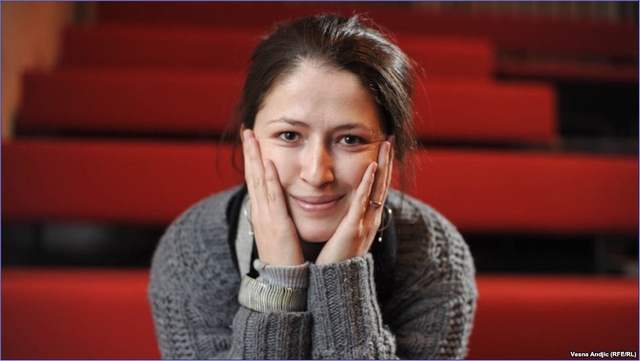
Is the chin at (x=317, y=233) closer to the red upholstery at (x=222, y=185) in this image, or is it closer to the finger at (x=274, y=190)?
the finger at (x=274, y=190)

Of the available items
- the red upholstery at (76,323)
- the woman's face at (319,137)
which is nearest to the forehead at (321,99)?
the woman's face at (319,137)

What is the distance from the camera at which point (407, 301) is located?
0.77m

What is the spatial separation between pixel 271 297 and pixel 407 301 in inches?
6.8

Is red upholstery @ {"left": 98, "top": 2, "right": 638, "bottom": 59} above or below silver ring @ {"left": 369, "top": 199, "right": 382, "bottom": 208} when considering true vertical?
above

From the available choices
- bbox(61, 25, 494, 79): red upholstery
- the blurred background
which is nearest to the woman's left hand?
the blurred background

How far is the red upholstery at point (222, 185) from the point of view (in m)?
1.13

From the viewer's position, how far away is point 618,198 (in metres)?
1.19

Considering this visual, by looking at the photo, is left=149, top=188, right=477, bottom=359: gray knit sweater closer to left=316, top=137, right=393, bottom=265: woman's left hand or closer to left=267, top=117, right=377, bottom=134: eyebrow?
left=316, top=137, right=393, bottom=265: woman's left hand

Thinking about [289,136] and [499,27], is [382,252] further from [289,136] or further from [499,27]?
[499,27]

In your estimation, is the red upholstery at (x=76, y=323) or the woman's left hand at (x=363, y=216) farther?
the red upholstery at (x=76, y=323)

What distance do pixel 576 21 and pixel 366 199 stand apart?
64.8 inches

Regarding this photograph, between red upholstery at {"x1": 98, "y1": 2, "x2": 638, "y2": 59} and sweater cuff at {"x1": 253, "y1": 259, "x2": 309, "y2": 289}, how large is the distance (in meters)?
1.33

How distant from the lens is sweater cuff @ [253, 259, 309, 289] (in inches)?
26.9

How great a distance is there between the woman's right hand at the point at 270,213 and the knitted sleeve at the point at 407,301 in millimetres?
31
